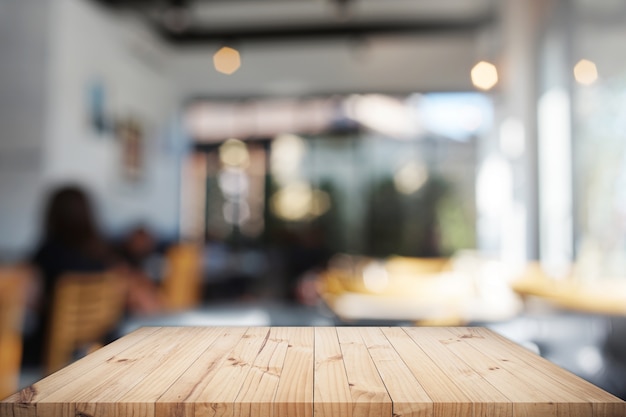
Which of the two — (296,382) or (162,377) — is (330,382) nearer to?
(296,382)

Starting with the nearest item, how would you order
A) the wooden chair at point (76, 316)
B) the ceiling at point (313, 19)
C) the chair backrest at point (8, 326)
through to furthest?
the chair backrest at point (8, 326)
the wooden chair at point (76, 316)
the ceiling at point (313, 19)

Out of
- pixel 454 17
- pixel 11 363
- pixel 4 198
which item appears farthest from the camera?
pixel 454 17

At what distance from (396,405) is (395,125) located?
892 centimetres

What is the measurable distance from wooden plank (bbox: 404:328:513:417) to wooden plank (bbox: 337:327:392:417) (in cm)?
13

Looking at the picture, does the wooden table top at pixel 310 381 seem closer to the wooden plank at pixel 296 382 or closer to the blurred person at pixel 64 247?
the wooden plank at pixel 296 382

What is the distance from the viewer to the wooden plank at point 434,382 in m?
0.89

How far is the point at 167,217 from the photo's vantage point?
9.20 m

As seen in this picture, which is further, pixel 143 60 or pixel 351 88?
pixel 351 88

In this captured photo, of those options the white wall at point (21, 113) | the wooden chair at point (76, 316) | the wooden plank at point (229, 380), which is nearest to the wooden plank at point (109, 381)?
the wooden plank at point (229, 380)

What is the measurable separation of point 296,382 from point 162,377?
0.24m

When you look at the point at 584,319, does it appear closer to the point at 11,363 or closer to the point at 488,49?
the point at 11,363

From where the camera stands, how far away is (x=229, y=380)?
1.01 meters

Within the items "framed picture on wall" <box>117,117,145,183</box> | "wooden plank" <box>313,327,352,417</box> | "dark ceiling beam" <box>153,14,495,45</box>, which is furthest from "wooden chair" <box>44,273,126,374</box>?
"dark ceiling beam" <box>153,14,495,45</box>

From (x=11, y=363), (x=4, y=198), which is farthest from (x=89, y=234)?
(x=4, y=198)
